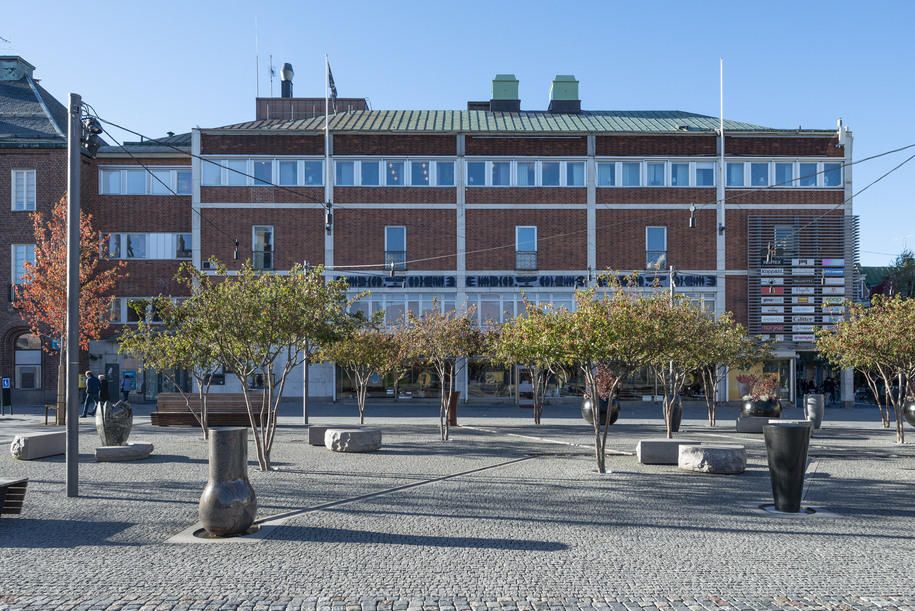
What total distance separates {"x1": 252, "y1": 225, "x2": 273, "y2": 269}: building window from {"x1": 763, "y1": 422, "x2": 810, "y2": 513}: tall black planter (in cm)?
2965

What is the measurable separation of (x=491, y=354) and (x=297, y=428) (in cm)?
659

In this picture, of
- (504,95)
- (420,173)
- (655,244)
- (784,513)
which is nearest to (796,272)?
(655,244)

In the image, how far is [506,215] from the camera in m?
36.7

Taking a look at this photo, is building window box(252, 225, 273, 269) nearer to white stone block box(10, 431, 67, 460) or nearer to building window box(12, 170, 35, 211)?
building window box(12, 170, 35, 211)

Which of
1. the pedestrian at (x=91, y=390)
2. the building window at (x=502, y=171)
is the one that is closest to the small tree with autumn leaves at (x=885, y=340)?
the building window at (x=502, y=171)

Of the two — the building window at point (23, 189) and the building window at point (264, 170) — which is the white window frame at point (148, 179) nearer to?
the building window at point (23, 189)

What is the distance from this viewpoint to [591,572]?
283 inches

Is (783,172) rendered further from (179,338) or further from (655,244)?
(179,338)

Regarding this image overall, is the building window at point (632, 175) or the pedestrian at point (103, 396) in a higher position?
the building window at point (632, 175)

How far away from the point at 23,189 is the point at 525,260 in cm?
2381

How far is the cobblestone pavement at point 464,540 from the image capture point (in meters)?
6.51

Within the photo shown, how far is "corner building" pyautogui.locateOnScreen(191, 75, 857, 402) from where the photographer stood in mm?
36562

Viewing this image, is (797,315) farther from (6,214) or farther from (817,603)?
(6,214)

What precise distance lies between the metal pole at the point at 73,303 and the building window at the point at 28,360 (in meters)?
27.9
